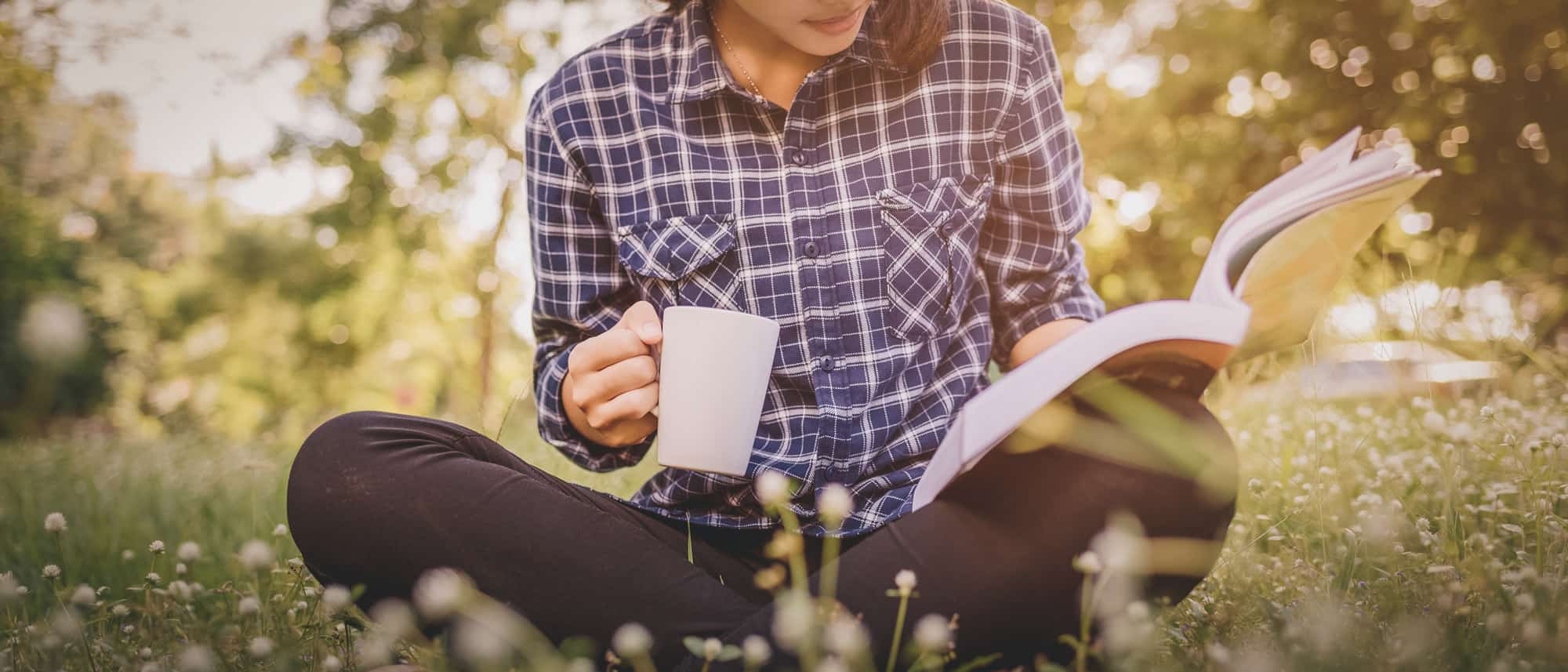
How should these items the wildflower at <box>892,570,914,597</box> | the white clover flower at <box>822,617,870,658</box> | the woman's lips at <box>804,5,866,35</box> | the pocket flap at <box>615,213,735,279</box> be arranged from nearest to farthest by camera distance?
the white clover flower at <box>822,617,870,658</box>
the wildflower at <box>892,570,914,597</box>
the woman's lips at <box>804,5,866,35</box>
the pocket flap at <box>615,213,735,279</box>

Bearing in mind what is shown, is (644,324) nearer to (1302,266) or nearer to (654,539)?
(654,539)

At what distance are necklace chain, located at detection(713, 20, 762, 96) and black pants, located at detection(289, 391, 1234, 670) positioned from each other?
0.80 meters

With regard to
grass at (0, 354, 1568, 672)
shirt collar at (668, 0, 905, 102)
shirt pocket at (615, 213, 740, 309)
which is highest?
shirt collar at (668, 0, 905, 102)

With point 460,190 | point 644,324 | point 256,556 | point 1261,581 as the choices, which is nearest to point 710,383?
point 644,324

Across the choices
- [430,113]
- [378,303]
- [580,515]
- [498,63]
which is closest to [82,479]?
[580,515]

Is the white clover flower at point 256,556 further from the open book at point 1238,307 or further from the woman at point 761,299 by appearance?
the open book at point 1238,307

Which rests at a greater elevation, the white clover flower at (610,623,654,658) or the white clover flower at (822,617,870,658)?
the white clover flower at (822,617,870,658)

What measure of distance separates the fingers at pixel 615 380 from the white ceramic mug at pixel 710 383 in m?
0.09

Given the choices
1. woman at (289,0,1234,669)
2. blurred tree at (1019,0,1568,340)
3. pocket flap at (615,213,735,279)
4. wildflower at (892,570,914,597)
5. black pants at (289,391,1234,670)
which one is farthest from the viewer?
blurred tree at (1019,0,1568,340)

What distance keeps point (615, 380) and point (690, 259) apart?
1.15ft

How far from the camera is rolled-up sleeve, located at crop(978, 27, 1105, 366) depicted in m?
1.75

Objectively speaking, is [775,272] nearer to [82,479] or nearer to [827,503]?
[827,503]

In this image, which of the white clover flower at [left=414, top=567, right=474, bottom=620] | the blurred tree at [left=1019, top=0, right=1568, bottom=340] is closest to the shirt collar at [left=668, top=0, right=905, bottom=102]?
the white clover flower at [left=414, top=567, right=474, bottom=620]

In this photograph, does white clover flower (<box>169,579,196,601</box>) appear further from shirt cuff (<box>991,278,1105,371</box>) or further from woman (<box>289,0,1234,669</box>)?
shirt cuff (<box>991,278,1105,371</box>)
